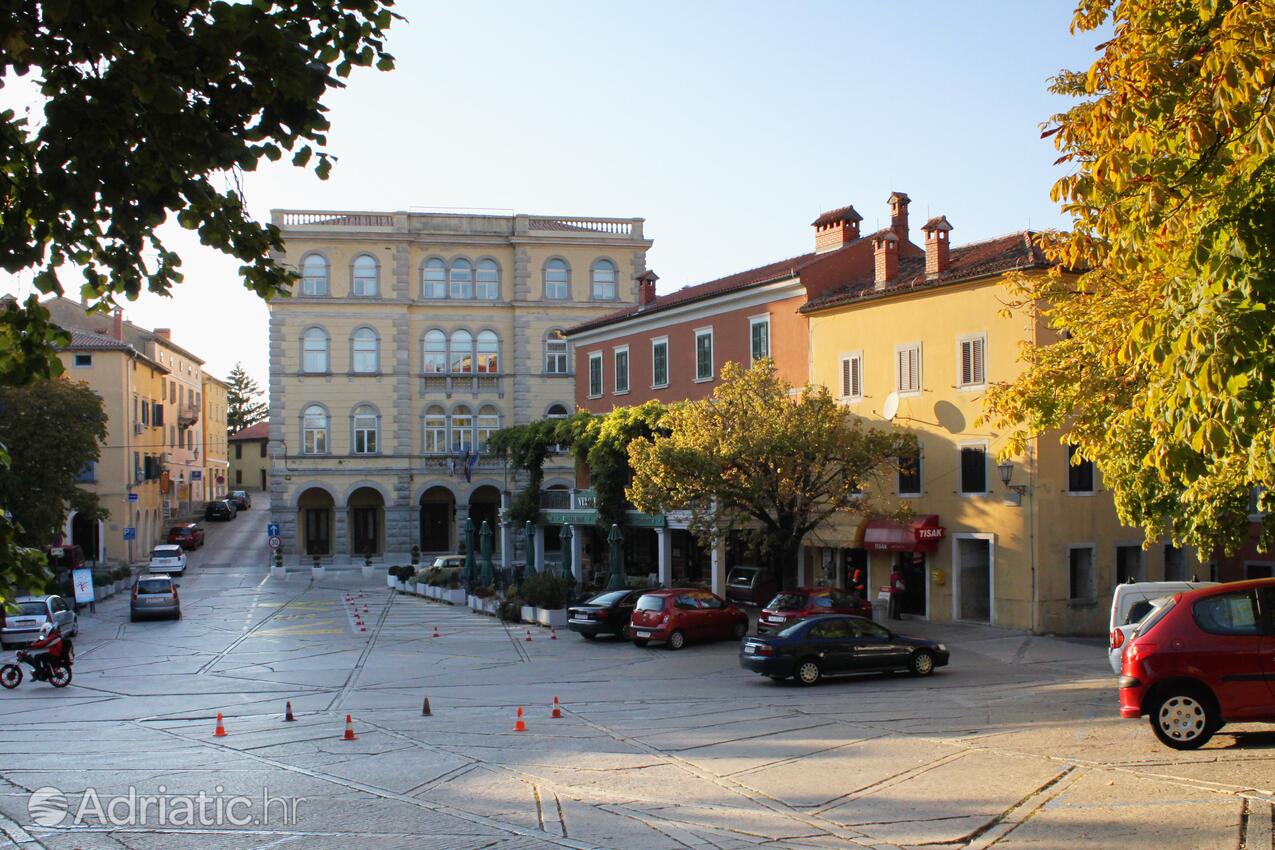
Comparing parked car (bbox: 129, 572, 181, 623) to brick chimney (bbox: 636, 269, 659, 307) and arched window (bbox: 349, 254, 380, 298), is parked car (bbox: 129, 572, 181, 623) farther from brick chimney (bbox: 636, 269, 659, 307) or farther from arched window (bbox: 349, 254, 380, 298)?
arched window (bbox: 349, 254, 380, 298)

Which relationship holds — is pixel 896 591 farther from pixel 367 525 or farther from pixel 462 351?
pixel 367 525

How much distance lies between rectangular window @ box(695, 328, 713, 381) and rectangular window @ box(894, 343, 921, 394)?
8599mm

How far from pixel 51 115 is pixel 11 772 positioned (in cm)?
1054

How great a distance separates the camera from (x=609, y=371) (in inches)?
1861

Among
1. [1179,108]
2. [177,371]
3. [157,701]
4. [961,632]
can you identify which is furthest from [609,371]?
[177,371]

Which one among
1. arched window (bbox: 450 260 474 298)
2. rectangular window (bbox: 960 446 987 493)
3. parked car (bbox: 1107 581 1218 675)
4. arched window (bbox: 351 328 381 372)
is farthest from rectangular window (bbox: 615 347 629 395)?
parked car (bbox: 1107 581 1218 675)

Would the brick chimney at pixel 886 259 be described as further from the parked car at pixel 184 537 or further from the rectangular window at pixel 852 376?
the parked car at pixel 184 537

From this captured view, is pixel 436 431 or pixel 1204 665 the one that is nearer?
pixel 1204 665

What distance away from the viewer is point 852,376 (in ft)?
115

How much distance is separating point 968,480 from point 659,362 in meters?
15.1

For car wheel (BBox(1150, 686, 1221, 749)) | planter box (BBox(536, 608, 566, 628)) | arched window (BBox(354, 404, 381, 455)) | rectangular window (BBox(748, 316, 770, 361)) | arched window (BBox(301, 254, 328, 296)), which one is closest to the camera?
car wheel (BBox(1150, 686, 1221, 749))

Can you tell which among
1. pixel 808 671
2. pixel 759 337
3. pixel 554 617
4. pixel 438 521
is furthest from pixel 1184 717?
pixel 438 521

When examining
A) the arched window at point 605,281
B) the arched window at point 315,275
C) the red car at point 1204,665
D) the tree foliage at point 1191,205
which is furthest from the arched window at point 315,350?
the red car at point 1204,665

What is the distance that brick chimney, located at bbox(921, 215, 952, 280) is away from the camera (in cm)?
3291
